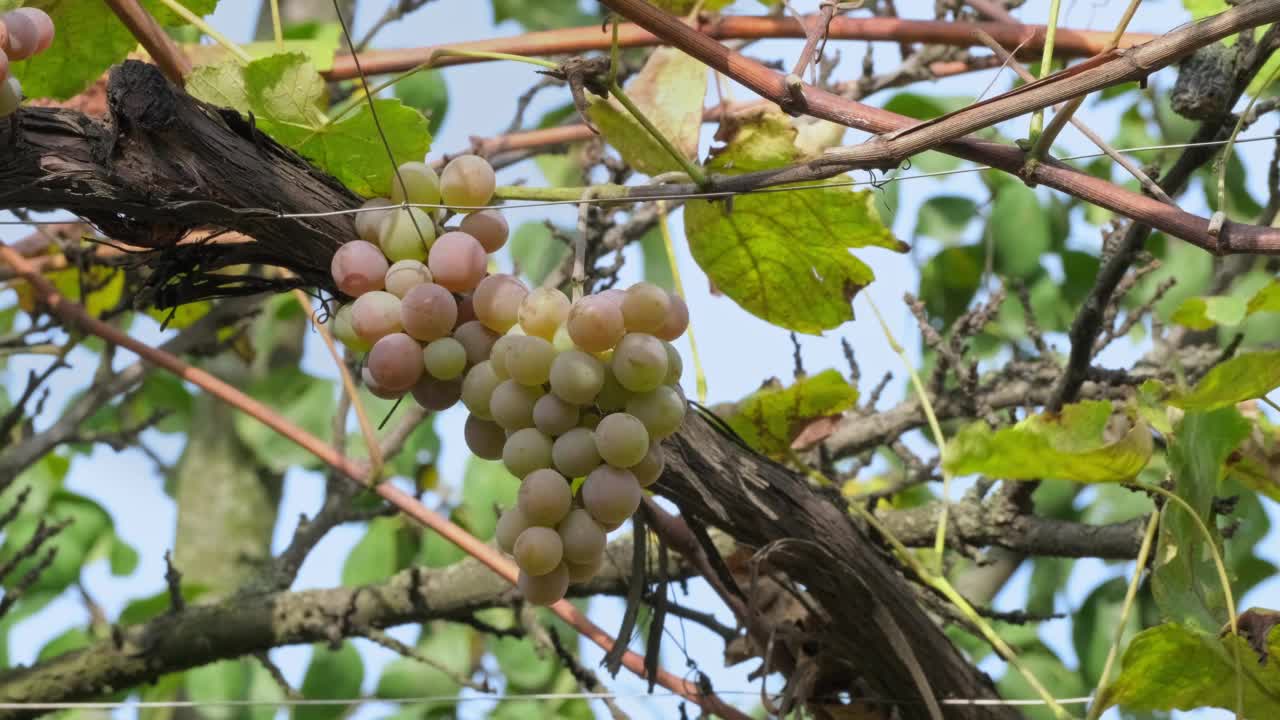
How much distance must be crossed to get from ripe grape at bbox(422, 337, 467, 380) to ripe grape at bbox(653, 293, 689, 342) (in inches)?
3.9

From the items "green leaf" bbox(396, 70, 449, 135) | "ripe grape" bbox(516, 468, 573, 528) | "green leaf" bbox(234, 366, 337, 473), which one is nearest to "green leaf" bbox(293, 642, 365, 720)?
"green leaf" bbox(234, 366, 337, 473)

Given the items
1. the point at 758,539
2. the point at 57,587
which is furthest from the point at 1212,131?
the point at 57,587

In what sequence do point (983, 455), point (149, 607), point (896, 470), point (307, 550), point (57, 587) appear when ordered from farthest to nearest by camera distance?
point (896, 470), point (57, 587), point (149, 607), point (307, 550), point (983, 455)

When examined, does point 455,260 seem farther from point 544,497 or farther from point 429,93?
point 429,93

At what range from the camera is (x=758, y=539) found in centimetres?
80

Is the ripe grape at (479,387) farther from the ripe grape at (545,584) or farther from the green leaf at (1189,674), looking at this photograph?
the green leaf at (1189,674)

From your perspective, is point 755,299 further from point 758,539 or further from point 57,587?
point 57,587

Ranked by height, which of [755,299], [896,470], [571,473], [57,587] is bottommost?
[571,473]

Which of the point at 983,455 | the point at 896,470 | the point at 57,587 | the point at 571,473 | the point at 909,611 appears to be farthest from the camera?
the point at 896,470

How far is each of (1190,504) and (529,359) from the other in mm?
463

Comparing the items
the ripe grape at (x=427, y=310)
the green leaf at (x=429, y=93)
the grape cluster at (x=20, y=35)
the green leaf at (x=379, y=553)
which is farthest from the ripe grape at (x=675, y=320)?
the green leaf at (x=379, y=553)

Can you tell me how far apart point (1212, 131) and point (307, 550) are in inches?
40.5

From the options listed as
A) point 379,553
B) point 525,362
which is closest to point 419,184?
point 525,362

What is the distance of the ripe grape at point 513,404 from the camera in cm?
61
